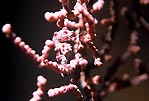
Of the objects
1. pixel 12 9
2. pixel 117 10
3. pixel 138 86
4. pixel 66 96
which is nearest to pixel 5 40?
pixel 12 9

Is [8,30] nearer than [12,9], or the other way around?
[8,30]

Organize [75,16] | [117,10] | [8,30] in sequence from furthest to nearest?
[75,16], [117,10], [8,30]

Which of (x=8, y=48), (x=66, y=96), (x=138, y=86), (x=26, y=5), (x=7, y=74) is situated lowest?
(x=138, y=86)

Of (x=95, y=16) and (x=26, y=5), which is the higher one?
(x=26, y=5)

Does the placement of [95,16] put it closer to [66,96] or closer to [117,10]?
[117,10]

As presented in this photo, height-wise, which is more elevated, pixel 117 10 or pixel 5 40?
pixel 5 40

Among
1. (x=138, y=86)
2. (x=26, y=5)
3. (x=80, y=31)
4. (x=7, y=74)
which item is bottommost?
(x=138, y=86)

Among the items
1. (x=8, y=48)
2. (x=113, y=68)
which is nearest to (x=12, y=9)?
(x=8, y=48)

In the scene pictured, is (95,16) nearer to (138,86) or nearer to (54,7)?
(54,7)

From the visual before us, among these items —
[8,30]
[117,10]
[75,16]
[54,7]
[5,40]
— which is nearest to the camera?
[8,30]
